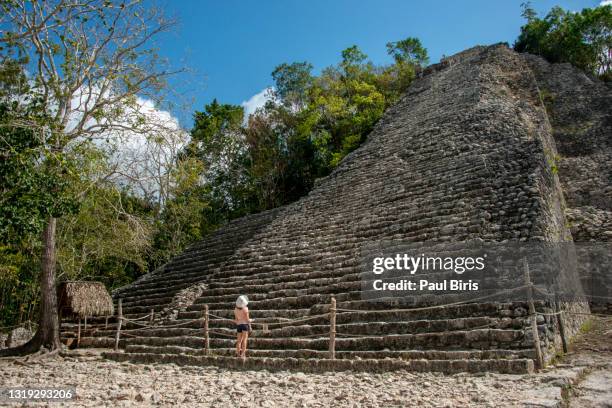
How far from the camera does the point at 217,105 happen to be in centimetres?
2136

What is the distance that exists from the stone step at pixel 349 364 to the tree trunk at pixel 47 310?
2301 millimetres

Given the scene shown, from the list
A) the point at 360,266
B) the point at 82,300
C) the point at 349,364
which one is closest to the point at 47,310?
the point at 82,300

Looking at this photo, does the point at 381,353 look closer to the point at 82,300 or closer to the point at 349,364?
the point at 349,364

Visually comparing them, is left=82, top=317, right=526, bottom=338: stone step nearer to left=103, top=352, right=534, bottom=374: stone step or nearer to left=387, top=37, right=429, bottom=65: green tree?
left=103, top=352, right=534, bottom=374: stone step

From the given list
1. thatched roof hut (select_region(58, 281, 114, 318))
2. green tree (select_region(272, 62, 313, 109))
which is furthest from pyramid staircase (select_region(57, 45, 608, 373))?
green tree (select_region(272, 62, 313, 109))

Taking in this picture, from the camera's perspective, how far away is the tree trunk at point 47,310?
848cm

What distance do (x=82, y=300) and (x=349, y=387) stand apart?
6.59 m

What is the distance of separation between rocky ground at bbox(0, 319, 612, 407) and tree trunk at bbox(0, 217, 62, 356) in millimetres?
2505

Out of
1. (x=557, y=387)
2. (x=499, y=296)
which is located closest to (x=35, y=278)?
(x=499, y=296)

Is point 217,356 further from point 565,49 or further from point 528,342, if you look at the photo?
point 565,49

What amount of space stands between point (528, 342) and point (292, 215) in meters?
7.22

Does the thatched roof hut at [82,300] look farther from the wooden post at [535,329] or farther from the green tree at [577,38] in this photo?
the green tree at [577,38]

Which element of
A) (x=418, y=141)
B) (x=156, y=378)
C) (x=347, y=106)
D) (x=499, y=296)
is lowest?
(x=156, y=378)

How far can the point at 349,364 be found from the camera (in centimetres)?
548
